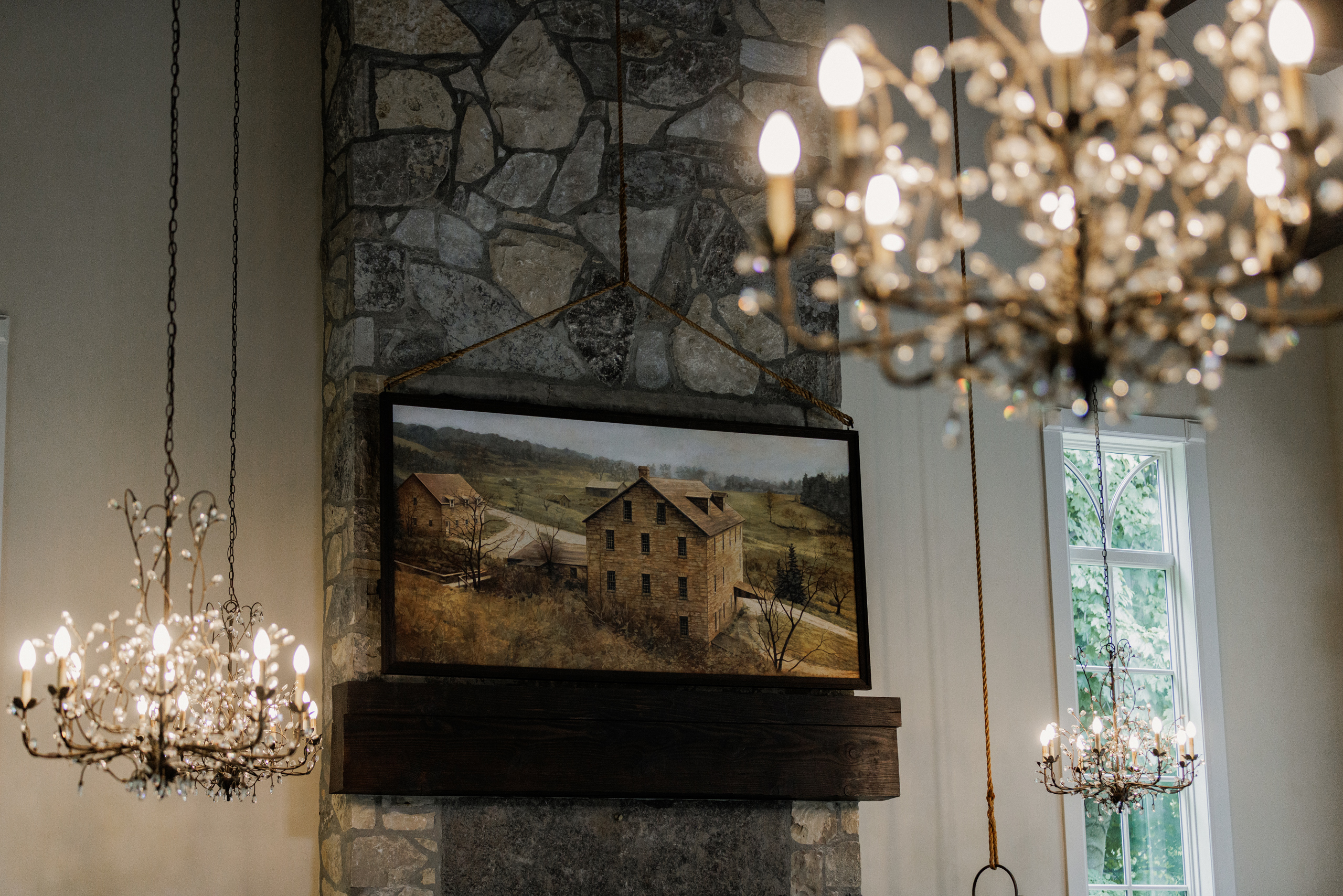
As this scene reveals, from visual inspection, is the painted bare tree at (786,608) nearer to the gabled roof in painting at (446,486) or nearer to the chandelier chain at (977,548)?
the chandelier chain at (977,548)

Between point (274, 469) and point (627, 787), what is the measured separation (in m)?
1.64

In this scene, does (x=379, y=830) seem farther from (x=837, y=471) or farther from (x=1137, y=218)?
(x=1137, y=218)

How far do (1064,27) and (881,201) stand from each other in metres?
0.40

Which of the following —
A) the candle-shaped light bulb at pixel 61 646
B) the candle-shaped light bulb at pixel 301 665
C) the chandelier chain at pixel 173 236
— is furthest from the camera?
the chandelier chain at pixel 173 236

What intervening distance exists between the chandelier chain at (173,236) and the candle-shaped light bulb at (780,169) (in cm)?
239

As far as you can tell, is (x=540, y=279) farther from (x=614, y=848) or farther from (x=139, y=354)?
(x=614, y=848)

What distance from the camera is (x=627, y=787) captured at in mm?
4680

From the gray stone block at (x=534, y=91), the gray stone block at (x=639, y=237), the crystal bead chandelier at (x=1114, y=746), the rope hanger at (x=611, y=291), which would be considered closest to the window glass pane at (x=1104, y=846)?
the crystal bead chandelier at (x=1114, y=746)

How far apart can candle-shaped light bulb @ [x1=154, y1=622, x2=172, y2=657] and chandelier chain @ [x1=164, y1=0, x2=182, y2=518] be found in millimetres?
1035

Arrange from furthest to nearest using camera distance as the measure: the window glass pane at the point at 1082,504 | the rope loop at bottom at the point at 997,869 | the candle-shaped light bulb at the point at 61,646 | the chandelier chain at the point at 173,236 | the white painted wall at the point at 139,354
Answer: the window glass pane at the point at 1082,504
the rope loop at bottom at the point at 997,869
the white painted wall at the point at 139,354
the chandelier chain at the point at 173,236
the candle-shaped light bulb at the point at 61,646

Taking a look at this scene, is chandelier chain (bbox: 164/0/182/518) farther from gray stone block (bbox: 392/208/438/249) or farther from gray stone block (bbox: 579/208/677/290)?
gray stone block (bbox: 579/208/677/290)

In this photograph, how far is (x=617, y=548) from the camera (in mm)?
4902

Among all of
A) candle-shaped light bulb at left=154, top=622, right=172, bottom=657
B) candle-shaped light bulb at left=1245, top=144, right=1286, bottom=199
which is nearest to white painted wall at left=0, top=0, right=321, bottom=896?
candle-shaped light bulb at left=154, top=622, right=172, bottom=657

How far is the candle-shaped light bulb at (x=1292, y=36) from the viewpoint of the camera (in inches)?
85.4
